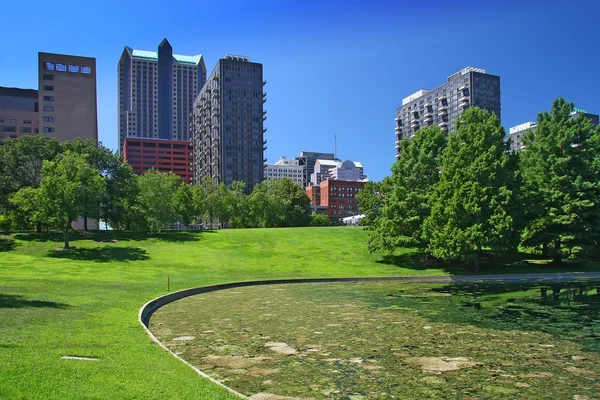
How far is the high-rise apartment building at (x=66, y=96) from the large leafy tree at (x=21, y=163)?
2801 inches

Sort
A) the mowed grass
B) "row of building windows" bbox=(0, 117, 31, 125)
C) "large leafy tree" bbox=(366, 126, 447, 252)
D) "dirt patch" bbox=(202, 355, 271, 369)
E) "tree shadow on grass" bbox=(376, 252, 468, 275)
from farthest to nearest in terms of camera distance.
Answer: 1. "row of building windows" bbox=(0, 117, 31, 125)
2. "large leafy tree" bbox=(366, 126, 447, 252)
3. "tree shadow on grass" bbox=(376, 252, 468, 275)
4. "dirt patch" bbox=(202, 355, 271, 369)
5. the mowed grass

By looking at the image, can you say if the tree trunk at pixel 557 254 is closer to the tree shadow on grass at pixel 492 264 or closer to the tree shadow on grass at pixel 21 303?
the tree shadow on grass at pixel 492 264

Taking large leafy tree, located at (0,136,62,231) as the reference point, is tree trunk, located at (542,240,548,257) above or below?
below

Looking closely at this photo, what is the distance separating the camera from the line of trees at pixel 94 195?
1989 inches

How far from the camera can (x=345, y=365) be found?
1194 cm

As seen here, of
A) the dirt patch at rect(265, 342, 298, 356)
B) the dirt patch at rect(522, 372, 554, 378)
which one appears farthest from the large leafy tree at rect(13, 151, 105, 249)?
the dirt patch at rect(522, 372, 554, 378)

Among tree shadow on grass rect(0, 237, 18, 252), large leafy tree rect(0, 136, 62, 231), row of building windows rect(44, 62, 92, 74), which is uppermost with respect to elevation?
row of building windows rect(44, 62, 92, 74)

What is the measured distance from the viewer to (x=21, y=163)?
64062 mm

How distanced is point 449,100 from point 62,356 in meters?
190

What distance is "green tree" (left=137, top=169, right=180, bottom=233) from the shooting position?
65.9 meters

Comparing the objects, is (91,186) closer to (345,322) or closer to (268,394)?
(345,322)

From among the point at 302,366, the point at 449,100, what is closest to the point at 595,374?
the point at 302,366

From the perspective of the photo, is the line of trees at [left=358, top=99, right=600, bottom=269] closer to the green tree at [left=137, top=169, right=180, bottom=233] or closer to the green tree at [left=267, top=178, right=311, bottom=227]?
the green tree at [left=137, top=169, right=180, bottom=233]

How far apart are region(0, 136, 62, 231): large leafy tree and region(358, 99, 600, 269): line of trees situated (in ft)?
151
